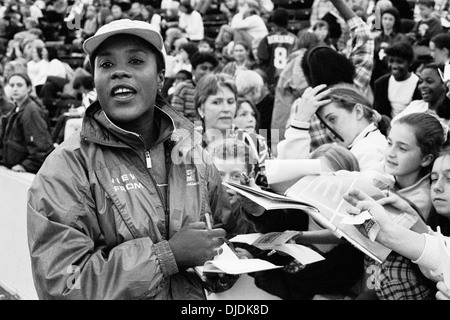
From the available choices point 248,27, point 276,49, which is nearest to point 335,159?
point 276,49

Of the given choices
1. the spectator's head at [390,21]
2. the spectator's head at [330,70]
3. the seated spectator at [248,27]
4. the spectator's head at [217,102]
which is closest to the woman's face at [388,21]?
the spectator's head at [390,21]

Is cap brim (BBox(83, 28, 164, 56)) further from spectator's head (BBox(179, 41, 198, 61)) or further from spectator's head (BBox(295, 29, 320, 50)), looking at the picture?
spectator's head (BBox(179, 41, 198, 61))

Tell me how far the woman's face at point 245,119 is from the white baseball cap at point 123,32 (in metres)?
3.60

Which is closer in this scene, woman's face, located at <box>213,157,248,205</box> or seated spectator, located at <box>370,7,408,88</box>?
woman's face, located at <box>213,157,248,205</box>

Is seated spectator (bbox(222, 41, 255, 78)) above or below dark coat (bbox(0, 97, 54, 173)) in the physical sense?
above

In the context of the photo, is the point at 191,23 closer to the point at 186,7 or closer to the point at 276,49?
the point at 186,7

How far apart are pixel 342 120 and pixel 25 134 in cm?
592

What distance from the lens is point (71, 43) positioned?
20953mm

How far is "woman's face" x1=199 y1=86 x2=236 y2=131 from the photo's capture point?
Answer: 558cm

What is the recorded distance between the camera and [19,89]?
32.9 ft

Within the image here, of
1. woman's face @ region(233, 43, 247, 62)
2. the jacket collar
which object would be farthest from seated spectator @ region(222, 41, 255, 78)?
the jacket collar

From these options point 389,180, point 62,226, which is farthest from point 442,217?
point 62,226

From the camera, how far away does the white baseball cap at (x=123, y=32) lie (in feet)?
9.55

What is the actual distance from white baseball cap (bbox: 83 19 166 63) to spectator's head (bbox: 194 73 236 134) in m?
2.57
